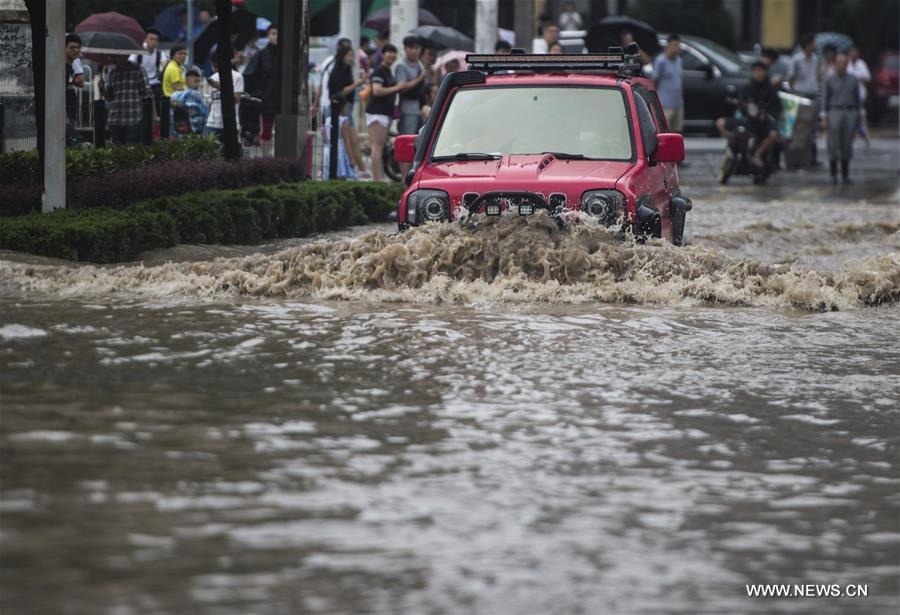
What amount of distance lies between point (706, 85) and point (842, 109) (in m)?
8.98

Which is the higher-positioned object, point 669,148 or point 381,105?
point 669,148

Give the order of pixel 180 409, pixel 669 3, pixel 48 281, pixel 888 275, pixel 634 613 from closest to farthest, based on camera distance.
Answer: pixel 634 613 < pixel 180 409 < pixel 48 281 < pixel 888 275 < pixel 669 3

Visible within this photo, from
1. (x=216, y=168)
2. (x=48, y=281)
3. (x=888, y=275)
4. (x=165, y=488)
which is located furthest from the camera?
(x=216, y=168)

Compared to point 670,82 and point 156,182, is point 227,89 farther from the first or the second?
point 670,82

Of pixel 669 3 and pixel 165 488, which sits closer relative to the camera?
pixel 165 488

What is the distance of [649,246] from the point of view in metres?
13.9

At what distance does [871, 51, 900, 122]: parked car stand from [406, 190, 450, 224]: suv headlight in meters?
41.0

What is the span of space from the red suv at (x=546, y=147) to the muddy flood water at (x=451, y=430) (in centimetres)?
22

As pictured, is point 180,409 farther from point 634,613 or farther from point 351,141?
point 351,141

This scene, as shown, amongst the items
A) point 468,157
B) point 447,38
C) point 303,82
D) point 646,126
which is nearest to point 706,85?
point 447,38

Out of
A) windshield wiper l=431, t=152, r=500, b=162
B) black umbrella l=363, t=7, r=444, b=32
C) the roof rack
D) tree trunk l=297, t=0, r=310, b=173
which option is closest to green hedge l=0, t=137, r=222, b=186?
tree trunk l=297, t=0, r=310, b=173

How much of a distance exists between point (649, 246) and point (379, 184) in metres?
8.74

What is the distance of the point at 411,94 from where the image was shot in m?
25.1

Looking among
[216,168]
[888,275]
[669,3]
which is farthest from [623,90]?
[669,3]
